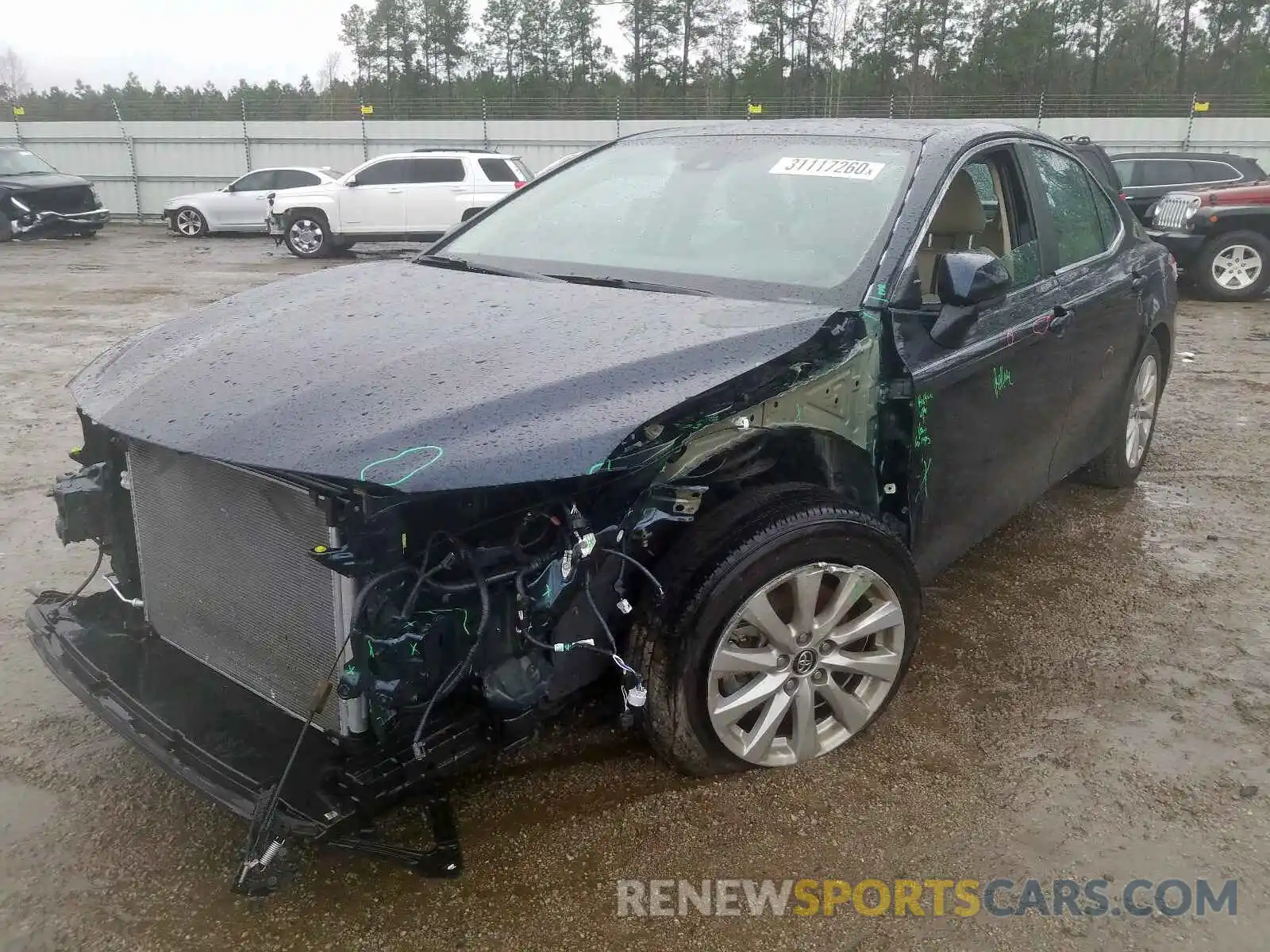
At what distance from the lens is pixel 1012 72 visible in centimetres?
3956

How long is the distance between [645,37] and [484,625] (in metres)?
46.9

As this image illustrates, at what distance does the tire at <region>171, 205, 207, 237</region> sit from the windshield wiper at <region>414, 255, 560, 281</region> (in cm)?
1999

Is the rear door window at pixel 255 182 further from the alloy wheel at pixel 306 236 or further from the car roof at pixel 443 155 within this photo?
the car roof at pixel 443 155

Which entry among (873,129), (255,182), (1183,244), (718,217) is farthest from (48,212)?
(873,129)

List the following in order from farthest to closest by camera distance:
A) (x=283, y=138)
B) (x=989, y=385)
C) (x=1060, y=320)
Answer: (x=283, y=138) < (x=1060, y=320) < (x=989, y=385)

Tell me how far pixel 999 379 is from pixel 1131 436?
2.10 m

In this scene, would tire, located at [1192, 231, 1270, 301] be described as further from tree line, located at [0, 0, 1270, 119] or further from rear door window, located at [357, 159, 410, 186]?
tree line, located at [0, 0, 1270, 119]

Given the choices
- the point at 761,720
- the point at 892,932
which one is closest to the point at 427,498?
the point at 761,720

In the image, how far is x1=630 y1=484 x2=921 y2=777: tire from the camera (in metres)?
2.52

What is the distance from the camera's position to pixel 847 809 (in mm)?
2734

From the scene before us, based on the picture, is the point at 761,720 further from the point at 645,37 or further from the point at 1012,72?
the point at 645,37

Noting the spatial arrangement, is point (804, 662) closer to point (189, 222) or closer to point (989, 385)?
point (989, 385)

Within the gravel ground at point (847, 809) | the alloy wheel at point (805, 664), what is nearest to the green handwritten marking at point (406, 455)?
the alloy wheel at point (805, 664)

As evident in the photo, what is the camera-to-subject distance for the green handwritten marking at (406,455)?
2.04 metres
